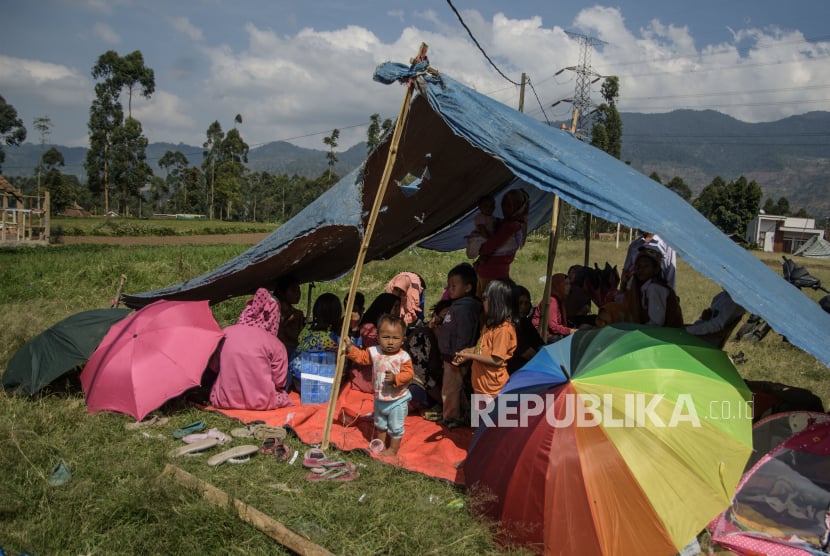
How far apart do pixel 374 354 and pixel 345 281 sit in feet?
33.7

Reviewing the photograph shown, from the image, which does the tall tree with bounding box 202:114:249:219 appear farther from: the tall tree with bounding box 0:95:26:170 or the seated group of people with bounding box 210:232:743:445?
the seated group of people with bounding box 210:232:743:445

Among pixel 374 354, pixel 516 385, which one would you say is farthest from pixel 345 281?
pixel 516 385

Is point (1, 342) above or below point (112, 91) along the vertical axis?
below

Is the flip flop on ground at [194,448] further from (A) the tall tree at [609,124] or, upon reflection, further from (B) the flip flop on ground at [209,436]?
(A) the tall tree at [609,124]

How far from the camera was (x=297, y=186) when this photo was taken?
82.2 metres

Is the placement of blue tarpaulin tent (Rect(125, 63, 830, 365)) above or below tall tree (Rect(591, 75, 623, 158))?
below

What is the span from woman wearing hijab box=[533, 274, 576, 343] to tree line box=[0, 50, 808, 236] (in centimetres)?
1621

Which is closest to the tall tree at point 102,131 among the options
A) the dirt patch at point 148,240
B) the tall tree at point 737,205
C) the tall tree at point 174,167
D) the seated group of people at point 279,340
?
the dirt patch at point 148,240

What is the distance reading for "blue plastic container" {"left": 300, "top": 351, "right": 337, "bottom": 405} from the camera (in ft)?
19.3

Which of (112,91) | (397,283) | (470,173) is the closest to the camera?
(470,173)

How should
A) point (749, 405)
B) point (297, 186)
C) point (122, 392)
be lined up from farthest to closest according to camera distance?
point (297, 186), point (122, 392), point (749, 405)

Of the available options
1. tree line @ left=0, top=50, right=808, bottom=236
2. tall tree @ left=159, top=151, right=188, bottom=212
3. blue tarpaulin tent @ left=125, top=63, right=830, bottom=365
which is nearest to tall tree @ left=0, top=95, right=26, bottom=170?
tree line @ left=0, top=50, right=808, bottom=236

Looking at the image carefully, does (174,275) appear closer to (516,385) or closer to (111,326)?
(111,326)

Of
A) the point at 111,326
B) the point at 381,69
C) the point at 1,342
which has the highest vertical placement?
the point at 381,69
